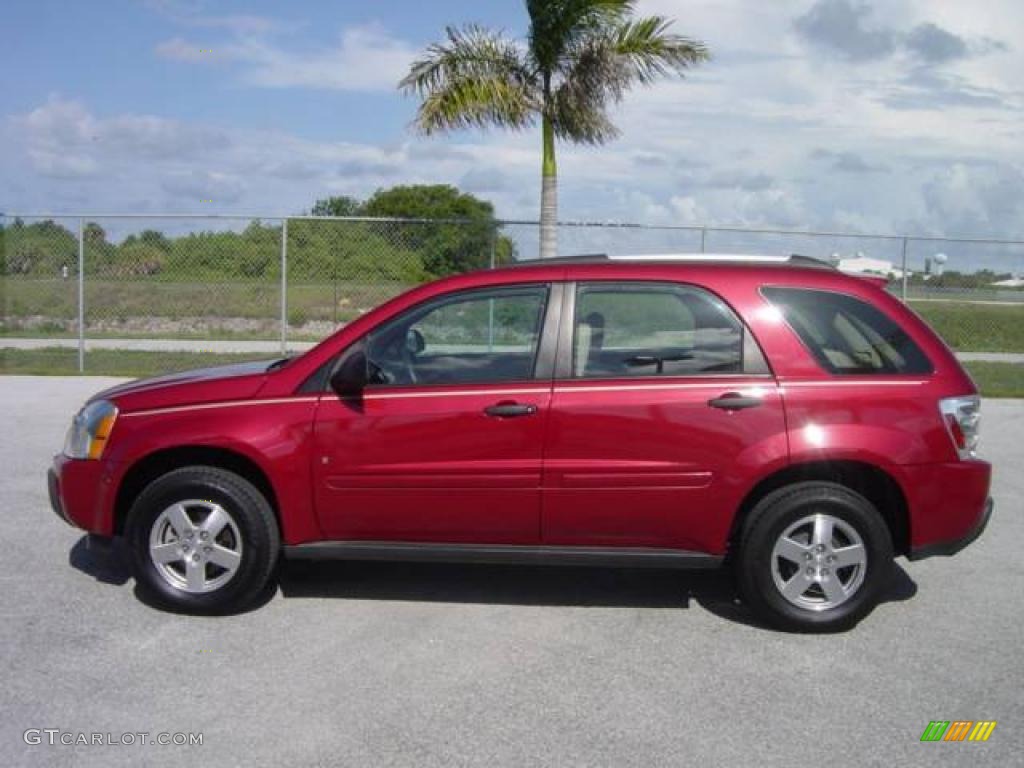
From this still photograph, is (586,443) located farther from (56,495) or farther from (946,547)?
(56,495)

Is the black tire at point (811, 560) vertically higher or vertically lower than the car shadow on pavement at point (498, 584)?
higher

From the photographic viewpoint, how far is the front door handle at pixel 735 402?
494 cm

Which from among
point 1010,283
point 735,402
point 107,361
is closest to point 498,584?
point 735,402

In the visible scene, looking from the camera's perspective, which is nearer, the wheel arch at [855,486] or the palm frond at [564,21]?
the wheel arch at [855,486]

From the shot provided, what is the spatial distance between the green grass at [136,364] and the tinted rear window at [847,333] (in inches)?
371

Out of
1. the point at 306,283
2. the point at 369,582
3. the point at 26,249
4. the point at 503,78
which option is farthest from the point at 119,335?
the point at 369,582

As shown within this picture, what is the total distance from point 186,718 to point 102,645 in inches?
37.9

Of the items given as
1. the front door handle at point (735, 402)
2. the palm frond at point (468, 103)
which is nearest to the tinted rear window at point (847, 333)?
the front door handle at point (735, 402)

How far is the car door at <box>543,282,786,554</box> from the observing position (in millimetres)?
4949

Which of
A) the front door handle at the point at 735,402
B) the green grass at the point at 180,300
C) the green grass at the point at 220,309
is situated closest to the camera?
the front door handle at the point at 735,402

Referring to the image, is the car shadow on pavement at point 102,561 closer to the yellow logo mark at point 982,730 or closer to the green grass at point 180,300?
the yellow logo mark at point 982,730

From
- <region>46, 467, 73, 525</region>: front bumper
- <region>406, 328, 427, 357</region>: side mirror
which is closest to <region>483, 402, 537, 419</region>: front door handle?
<region>406, 328, 427, 357</region>: side mirror

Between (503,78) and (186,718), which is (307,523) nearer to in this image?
(186,718)

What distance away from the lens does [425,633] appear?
198 inches
